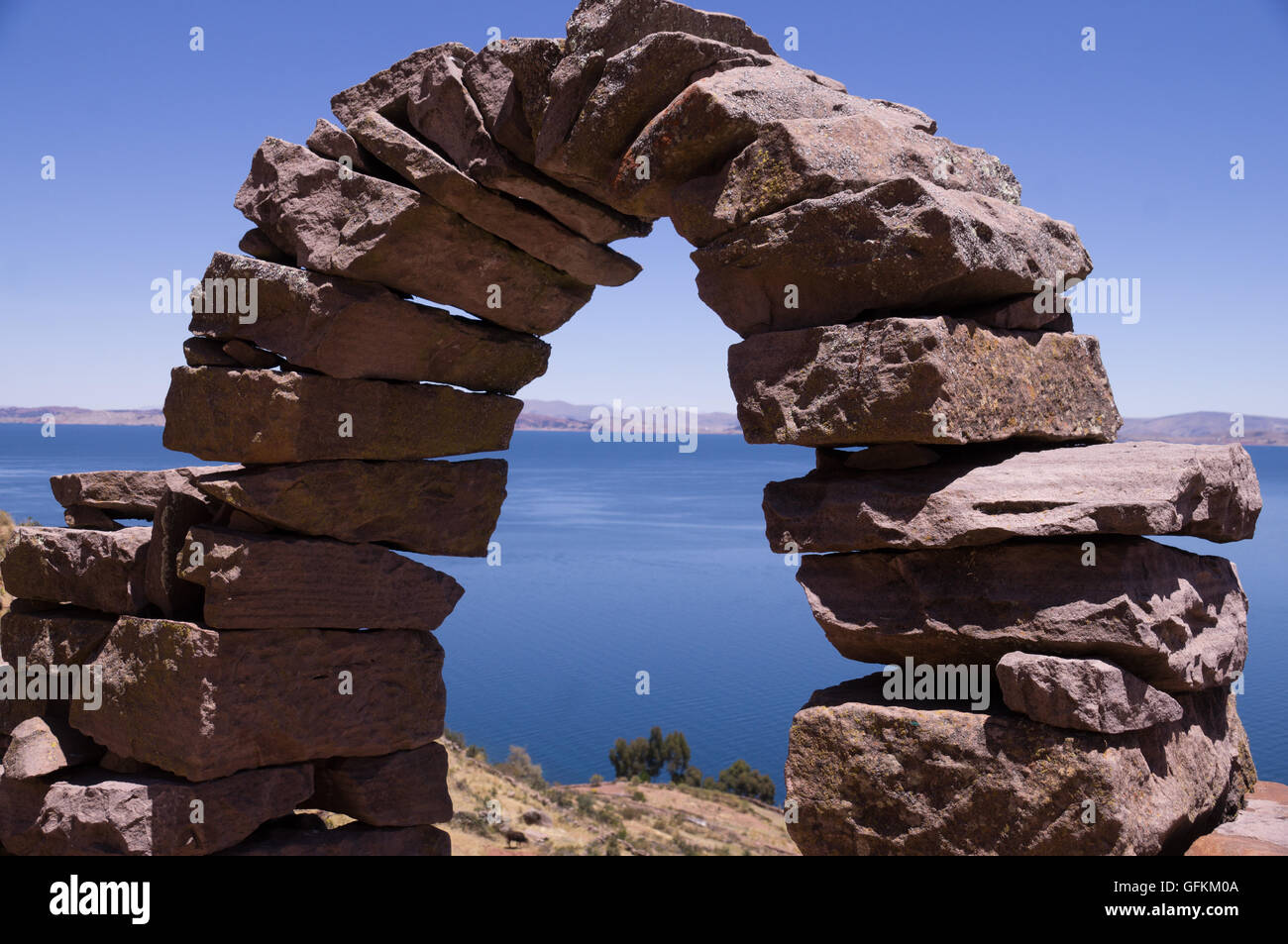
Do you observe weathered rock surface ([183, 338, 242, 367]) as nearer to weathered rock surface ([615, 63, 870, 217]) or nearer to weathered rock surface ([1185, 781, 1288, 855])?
weathered rock surface ([615, 63, 870, 217])

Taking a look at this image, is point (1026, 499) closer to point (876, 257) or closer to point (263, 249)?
point (876, 257)

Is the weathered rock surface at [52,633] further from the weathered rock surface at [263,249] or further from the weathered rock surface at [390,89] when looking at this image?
the weathered rock surface at [390,89]

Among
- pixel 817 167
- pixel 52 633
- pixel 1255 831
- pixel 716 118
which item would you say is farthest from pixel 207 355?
pixel 1255 831

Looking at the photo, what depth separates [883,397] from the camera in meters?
3.83

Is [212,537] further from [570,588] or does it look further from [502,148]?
[570,588]

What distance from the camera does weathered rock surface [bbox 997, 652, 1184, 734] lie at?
11.3 ft

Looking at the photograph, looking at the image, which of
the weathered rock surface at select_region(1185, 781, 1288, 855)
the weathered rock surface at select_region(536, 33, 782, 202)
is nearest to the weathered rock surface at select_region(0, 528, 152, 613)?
the weathered rock surface at select_region(536, 33, 782, 202)

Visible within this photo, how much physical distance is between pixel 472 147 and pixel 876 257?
2.74m


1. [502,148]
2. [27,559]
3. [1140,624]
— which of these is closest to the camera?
[1140,624]

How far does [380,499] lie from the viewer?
618cm

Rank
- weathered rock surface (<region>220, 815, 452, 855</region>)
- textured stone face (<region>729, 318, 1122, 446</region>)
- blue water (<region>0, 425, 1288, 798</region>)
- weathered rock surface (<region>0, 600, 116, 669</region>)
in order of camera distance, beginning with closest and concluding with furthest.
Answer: textured stone face (<region>729, 318, 1122, 446</region>) < weathered rock surface (<region>220, 815, 452, 855</region>) < weathered rock surface (<region>0, 600, 116, 669</region>) < blue water (<region>0, 425, 1288, 798</region>)

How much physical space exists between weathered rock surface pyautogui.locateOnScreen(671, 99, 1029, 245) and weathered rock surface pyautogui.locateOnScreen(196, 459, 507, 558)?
8.64 ft
